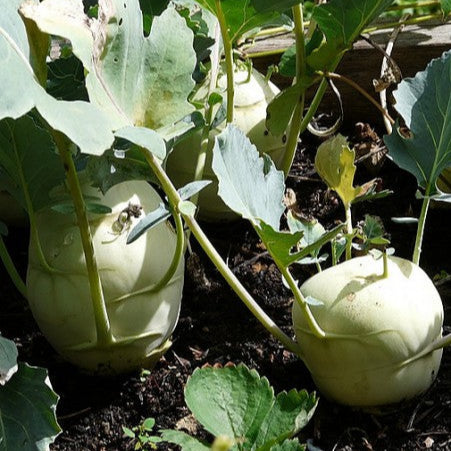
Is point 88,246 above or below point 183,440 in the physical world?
above

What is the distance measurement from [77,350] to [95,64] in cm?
42

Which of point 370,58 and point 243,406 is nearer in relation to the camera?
point 243,406

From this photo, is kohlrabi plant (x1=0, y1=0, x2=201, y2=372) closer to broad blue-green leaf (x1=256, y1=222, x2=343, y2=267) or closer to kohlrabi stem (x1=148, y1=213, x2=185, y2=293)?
kohlrabi stem (x1=148, y1=213, x2=185, y2=293)

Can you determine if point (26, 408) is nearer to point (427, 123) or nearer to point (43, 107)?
point (43, 107)

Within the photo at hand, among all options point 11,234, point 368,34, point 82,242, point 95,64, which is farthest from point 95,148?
point 368,34

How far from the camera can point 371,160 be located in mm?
1788

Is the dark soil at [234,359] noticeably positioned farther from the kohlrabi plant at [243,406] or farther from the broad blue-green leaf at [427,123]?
the broad blue-green leaf at [427,123]

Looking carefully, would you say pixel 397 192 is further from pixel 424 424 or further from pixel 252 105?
pixel 424 424

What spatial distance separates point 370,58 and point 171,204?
33.9 inches

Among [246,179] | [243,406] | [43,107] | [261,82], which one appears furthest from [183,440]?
[261,82]

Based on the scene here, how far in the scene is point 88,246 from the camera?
3.96 ft

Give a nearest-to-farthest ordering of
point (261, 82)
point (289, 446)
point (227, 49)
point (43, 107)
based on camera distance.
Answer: point (43, 107), point (289, 446), point (227, 49), point (261, 82)

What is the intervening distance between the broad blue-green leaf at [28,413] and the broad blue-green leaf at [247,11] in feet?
1.78

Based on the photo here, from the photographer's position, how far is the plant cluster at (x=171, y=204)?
1123 millimetres
